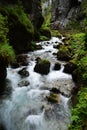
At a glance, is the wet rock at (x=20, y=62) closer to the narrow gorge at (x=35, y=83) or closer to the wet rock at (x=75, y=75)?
the narrow gorge at (x=35, y=83)

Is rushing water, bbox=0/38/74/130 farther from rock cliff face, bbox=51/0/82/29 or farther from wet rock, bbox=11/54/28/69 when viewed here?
rock cliff face, bbox=51/0/82/29

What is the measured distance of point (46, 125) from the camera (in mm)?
9312

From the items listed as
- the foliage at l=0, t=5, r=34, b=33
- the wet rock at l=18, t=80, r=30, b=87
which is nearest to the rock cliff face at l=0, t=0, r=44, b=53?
the foliage at l=0, t=5, r=34, b=33

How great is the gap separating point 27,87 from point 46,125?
10.4ft

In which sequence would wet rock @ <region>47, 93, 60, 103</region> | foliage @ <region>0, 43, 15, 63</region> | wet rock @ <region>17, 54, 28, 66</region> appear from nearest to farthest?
1. foliage @ <region>0, 43, 15, 63</region>
2. wet rock @ <region>47, 93, 60, 103</region>
3. wet rock @ <region>17, 54, 28, 66</region>

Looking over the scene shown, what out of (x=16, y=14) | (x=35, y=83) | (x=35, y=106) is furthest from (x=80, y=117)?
(x=16, y=14)

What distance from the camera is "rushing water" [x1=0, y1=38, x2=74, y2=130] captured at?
370 inches

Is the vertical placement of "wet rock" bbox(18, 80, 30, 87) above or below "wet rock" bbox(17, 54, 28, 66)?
above

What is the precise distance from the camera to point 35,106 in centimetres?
1037

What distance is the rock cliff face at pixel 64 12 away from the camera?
145ft

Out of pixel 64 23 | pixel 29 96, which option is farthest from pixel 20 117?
pixel 64 23

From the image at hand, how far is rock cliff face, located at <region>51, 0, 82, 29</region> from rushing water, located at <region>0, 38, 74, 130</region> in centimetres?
3154

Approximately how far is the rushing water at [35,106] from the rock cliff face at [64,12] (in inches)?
1242

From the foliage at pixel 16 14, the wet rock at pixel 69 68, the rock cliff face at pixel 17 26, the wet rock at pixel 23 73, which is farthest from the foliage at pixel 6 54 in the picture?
the foliage at pixel 16 14
